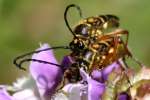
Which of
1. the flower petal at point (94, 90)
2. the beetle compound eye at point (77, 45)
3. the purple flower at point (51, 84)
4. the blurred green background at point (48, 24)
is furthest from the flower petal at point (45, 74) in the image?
the blurred green background at point (48, 24)

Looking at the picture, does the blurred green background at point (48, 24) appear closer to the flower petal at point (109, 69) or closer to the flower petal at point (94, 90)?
the flower petal at point (109, 69)

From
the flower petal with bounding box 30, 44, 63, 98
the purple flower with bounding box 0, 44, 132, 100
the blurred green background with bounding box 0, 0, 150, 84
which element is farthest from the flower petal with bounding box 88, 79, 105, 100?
the blurred green background with bounding box 0, 0, 150, 84

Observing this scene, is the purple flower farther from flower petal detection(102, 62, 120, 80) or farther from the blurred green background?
the blurred green background

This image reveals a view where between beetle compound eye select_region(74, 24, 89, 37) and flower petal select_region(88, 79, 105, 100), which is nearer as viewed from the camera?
flower petal select_region(88, 79, 105, 100)

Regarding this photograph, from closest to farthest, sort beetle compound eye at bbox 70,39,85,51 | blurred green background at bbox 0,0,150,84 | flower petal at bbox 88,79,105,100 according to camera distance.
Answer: flower petal at bbox 88,79,105,100 < beetle compound eye at bbox 70,39,85,51 < blurred green background at bbox 0,0,150,84

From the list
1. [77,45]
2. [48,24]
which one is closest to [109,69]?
[77,45]

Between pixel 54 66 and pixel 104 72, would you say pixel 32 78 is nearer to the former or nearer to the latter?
pixel 54 66

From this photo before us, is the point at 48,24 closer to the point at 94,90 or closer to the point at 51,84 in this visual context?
the point at 51,84
